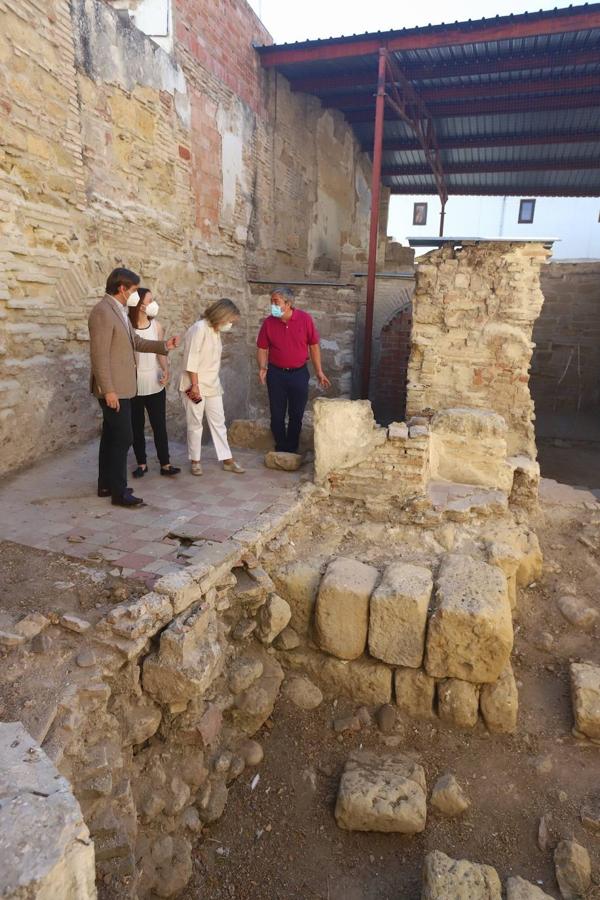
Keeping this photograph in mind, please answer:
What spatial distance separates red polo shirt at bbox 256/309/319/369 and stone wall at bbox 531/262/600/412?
6.21 metres

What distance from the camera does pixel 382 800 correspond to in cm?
285

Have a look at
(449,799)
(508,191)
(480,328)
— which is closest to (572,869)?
(449,799)

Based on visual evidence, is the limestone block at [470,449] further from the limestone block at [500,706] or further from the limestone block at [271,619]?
the limestone block at [271,619]

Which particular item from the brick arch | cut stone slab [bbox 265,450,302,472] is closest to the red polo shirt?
cut stone slab [bbox 265,450,302,472]

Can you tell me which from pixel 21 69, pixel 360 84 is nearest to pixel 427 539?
pixel 21 69

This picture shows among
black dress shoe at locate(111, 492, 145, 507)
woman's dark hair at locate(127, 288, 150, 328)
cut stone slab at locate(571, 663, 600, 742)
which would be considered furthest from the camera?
woman's dark hair at locate(127, 288, 150, 328)

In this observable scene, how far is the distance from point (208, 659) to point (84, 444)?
3312 millimetres

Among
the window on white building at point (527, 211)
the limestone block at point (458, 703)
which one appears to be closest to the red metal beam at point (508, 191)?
the window on white building at point (527, 211)

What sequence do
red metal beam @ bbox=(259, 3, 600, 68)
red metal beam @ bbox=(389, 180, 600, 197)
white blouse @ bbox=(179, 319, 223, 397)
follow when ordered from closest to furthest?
1. white blouse @ bbox=(179, 319, 223, 397)
2. red metal beam @ bbox=(259, 3, 600, 68)
3. red metal beam @ bbox=(389, 180, 600, 197)

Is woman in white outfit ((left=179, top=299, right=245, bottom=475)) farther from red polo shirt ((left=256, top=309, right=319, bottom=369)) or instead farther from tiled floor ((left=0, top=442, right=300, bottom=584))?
red polo shirt ((left=256, top=309, right=319, bottom=369))

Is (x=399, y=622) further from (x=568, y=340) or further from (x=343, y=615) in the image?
(x=568, y=340)

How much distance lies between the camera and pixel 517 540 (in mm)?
4312

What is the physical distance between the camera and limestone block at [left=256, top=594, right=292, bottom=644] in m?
3.43

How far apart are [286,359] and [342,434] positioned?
0.92 meters
